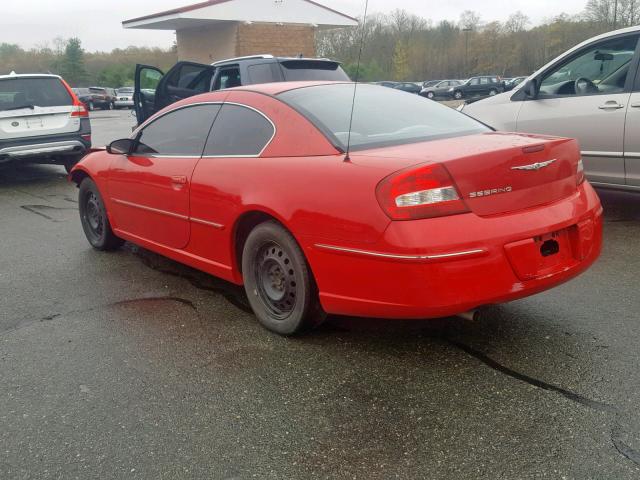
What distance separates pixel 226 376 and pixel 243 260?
836 millimetres

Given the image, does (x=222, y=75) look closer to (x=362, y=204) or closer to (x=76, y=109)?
(x=76, y=109)

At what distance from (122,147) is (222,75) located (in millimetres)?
4767

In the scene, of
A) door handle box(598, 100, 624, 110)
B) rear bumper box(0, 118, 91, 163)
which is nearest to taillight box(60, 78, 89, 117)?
rear bumper box(0, 118, 91, 163)

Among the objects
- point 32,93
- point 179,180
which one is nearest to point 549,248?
point 179,180

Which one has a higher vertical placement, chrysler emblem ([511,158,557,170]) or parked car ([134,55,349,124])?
parked car ([134,55,349,124])

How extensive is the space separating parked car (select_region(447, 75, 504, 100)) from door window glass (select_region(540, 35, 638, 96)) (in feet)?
117

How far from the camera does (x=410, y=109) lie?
157 inches

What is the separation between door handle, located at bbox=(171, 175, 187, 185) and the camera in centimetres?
411

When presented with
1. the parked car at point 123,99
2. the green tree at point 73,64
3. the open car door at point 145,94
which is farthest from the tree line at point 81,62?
the open car door at point 145,94

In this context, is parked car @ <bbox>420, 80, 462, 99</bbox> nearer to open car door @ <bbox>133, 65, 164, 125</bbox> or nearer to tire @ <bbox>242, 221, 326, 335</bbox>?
open car door @ <bbox>133, 65, 164, 125</bbox>

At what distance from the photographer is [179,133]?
445cm

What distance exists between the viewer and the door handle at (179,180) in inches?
162

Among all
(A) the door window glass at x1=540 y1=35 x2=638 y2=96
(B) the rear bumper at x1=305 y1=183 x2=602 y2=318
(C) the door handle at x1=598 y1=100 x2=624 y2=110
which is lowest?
(B) the rear bumper at x1=305 y1=183 x2=602 y2=318

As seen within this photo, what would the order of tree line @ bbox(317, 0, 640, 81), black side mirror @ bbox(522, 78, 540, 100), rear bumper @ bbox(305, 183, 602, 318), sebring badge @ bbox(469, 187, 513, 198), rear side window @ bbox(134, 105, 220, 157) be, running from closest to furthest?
rear bumper @ bbox(305, 183, 602, 318) < sebring badge @ bbox(469, 187, 513, 198) < rear side window @ bbox(134, 105, 220, 157) < black side mirror @ bbox(522, 78, 540, 100) < tree line @ bbox(317, 0, 640, 81)
